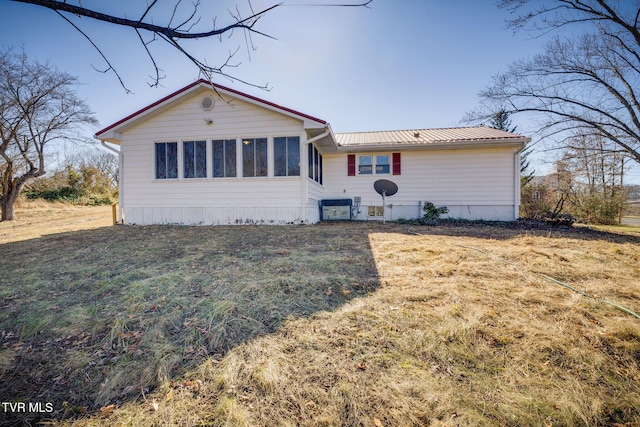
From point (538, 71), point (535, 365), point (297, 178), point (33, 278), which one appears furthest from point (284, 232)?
point (538, 71)

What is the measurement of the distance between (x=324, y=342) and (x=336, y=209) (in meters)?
8.81

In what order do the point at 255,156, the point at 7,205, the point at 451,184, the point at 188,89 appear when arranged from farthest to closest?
the point at 7,205, the point at 451,184, the point at 255,156, the point at 188,89

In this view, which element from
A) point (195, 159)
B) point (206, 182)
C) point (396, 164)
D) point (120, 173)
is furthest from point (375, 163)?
point (120, 173)

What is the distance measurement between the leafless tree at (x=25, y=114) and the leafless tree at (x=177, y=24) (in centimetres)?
1554

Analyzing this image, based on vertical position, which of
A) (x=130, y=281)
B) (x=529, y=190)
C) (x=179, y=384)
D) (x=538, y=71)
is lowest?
(x=179, y=384)

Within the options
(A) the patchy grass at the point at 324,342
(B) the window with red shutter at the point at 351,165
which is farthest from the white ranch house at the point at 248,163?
Result: (A) the patchy grass at the point at 324,342

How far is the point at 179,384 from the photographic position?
75.3 inches

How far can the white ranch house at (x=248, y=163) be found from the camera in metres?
8.83

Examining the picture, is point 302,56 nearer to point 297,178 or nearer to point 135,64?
point 135,64

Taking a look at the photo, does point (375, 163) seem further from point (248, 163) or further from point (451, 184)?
point (248, 163)

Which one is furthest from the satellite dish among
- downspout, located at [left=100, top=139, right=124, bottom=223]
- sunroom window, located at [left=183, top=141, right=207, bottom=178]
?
downspout, located at [left=100, top=139, right=124, bottom=223]

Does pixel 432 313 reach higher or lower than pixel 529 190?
lower

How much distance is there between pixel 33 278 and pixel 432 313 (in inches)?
219

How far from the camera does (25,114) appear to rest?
41.4 feet
